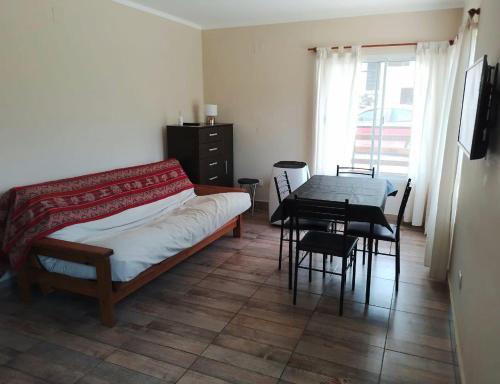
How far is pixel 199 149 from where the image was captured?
4.55 m

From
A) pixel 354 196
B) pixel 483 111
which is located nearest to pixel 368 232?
pixel 354 196

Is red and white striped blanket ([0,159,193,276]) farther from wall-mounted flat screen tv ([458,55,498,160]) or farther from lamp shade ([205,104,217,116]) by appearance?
wall-mounted flat screen tv ([458,55,498,160])

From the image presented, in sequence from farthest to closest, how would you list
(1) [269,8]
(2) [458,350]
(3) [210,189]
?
1. (3) [210,189]
2. (1) [269,8]
3. (2) [458,350]

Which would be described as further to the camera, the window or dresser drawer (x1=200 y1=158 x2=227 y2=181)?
dresser drawer (x1=200 y1=158 x2=227 y2=181)

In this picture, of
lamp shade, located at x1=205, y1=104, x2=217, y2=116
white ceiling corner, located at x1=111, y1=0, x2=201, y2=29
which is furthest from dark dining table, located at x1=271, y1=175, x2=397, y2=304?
white ceiling corner, located at x1=111, y1=0, x2=201, y2=29

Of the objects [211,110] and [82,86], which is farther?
[211,110]

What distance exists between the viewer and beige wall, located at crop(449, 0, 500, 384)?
150cm

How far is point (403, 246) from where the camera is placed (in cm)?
397

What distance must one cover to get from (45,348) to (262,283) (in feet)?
5.29

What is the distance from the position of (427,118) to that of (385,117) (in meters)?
0.51

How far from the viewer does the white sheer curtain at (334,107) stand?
14.9 feet

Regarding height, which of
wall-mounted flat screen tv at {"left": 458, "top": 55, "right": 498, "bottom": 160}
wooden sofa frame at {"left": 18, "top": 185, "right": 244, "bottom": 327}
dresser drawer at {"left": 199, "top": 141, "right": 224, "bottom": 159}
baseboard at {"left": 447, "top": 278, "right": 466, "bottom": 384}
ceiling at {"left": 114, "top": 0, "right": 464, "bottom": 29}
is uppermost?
ceiling at {"left": 114, "top": 0, "right": 464, "bottom": 29}

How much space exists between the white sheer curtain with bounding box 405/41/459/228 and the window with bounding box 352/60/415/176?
0.18 metres

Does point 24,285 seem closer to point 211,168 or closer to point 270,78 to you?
point 211,168
